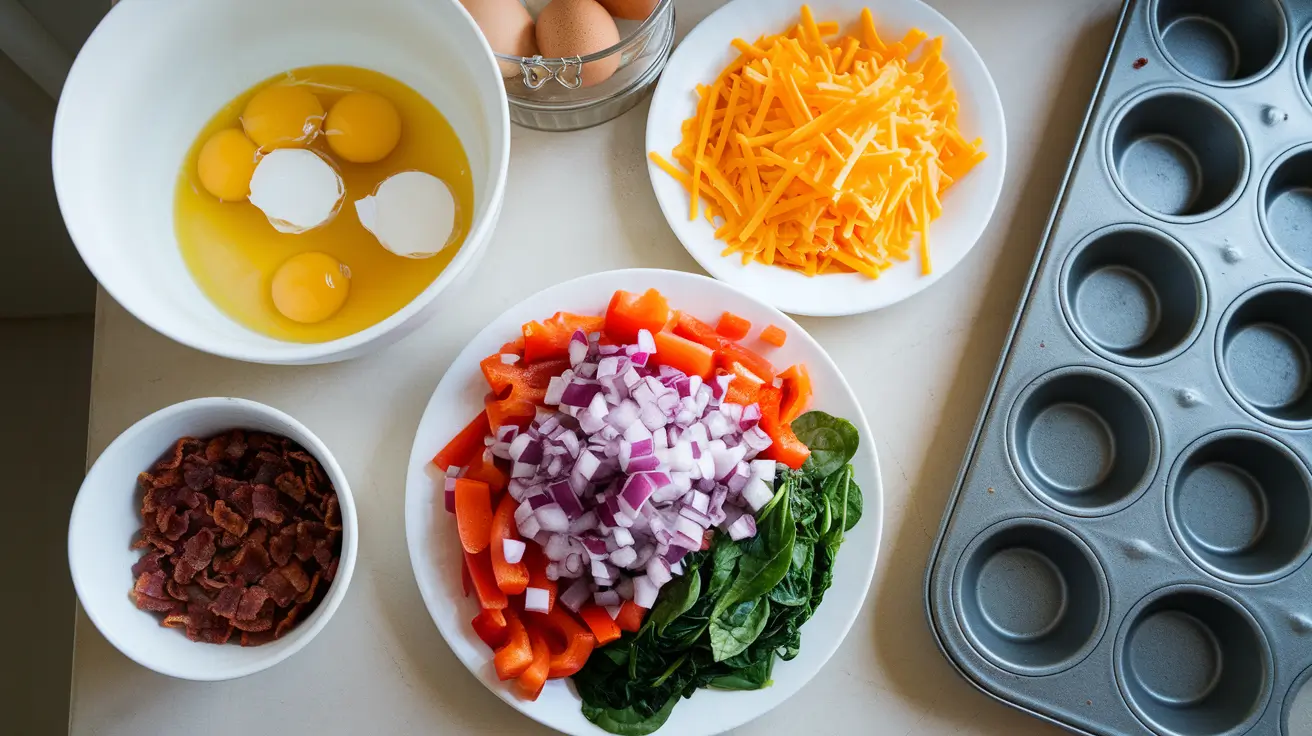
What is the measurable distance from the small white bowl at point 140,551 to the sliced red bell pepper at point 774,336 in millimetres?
669

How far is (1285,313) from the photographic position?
158 centimetres

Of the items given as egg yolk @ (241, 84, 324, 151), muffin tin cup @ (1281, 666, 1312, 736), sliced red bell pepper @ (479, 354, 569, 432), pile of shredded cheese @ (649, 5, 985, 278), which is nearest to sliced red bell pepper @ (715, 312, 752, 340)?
pile of shredded cheese @ (649, 5, 985, 278)

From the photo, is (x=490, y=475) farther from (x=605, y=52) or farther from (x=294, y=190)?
(x=605, y=52)

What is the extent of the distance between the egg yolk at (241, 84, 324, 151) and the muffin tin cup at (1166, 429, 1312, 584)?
4.98 ft

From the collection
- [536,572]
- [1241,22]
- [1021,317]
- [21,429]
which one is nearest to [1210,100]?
[1241,22]

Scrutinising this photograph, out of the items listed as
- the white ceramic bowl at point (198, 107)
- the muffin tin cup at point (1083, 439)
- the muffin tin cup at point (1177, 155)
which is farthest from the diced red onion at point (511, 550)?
the muffin tin cup at point (1177, 155)

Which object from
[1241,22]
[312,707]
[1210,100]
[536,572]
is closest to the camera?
[536,572]

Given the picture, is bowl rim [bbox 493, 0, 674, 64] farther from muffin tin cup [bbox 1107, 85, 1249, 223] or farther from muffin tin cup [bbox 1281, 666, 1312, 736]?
muffin tin cup [bbox 1281, 666, 1312, 736]

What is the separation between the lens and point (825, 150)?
1.42 meters

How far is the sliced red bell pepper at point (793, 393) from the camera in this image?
1351 millimetres

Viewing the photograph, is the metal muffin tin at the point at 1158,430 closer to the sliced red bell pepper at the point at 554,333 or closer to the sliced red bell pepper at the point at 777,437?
the sliced red bell pepper at the point at 777,437

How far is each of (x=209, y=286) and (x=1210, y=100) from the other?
171 cm

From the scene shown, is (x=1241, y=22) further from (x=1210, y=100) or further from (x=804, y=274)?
(x=804, y=274)

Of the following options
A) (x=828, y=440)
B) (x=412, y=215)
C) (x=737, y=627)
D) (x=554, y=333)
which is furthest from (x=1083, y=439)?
(x=412, y=215)
